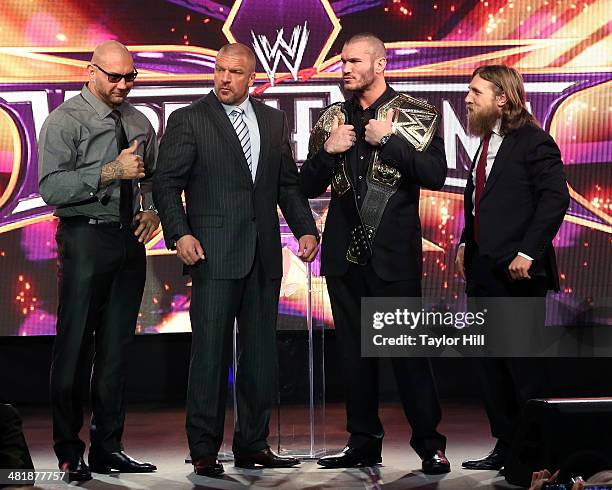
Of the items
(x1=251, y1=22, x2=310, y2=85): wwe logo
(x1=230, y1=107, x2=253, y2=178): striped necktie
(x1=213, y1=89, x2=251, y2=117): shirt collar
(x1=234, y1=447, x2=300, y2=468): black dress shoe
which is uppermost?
(x1=251, y1=22, x2=310, y2=85): wwe logo

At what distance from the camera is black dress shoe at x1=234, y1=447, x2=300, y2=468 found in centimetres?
399

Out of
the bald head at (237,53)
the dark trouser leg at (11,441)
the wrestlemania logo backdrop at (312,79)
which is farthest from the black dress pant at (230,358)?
the wrestlemania logo backdrop at (312,79)

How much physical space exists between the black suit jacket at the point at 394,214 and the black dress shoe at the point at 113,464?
39.9 inches

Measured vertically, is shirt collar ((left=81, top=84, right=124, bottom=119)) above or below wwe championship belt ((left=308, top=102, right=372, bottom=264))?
above

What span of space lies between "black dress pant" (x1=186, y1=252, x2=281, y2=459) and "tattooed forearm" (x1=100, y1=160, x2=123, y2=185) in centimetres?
47

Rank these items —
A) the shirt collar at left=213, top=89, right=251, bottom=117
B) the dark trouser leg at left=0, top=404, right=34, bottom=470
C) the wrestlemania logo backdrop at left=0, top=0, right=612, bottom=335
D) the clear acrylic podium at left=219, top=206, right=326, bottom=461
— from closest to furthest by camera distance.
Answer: the dark trouser leg at left=0, top=404, right=34, bottom=470 → the shirt collar at left=213, top=89, right=251, bottom=117 → the clear acrylic podium at left=219, top=206, right=326, bottom=461 → the wrestlemania logo backdrop at left=0, top=0, right=612, bottom=335

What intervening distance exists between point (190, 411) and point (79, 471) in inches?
17.6

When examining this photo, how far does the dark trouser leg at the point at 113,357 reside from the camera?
3.97 m

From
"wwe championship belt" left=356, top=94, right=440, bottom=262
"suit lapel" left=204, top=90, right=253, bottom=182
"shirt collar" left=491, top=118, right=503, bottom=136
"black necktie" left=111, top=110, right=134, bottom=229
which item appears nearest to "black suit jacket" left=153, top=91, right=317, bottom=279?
"suit lapel" left=204, top=90, right=253, bottom=182

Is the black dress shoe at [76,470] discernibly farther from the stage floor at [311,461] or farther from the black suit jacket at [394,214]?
the black suit jacket at [394,214]

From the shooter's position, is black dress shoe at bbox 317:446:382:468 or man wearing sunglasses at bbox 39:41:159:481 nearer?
man wearing sunglasses at bbox 39:41:159:481

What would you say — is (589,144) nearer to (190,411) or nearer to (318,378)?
(318,378)

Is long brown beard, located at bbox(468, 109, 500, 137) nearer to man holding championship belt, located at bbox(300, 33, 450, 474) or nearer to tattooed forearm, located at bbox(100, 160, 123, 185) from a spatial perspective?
man holding championship belt, located at bbox(300, 33, 450, 474)

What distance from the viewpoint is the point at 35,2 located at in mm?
5641
